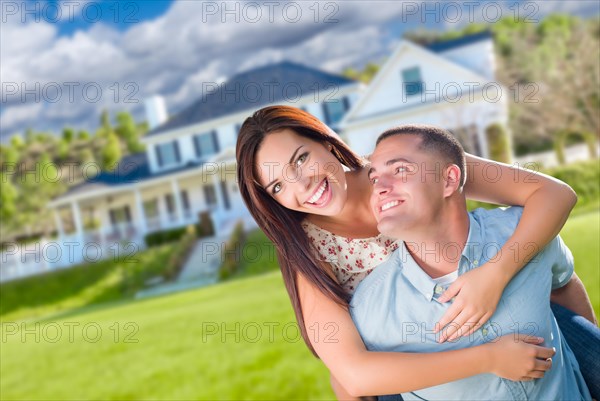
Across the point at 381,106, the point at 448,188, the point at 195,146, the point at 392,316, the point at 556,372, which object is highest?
the point at 448,188

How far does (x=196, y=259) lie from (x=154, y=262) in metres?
1.36

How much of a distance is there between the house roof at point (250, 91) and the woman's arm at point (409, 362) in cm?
2502

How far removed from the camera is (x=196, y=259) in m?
21.6

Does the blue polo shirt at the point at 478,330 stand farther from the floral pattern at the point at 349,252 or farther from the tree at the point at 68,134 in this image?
the tree at the point at 68,134

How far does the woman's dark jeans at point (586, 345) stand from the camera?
2.13 meters

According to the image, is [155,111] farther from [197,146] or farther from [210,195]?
[210,195]

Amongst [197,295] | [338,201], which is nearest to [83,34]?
[197,295]

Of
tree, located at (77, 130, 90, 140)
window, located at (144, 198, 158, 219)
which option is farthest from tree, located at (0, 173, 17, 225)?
window, located at (144, 198, 158, 219)

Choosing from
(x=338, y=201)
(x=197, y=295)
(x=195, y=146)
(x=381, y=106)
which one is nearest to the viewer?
(x=338, y=201)

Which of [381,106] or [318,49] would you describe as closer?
[381,106]

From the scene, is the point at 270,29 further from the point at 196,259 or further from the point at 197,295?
the point at 197,295

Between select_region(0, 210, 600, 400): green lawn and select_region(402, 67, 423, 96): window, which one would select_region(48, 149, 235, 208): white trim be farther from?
select_region(0, 210, 600, 400): green lawn

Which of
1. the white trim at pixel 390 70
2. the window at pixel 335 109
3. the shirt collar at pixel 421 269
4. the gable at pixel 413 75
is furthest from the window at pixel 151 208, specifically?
the shirt collar at pixel 421 269

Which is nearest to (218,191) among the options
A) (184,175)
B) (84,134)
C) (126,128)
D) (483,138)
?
(184,175)
